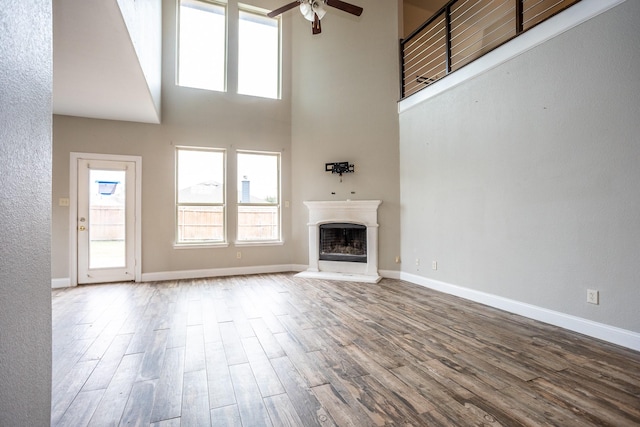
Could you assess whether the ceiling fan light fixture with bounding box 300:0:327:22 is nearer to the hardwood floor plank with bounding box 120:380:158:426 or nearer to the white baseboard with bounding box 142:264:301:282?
the hardwood floor plank with bounding box 120:380:158:426

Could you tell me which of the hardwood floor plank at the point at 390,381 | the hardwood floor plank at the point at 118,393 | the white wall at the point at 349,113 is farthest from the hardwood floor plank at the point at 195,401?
the white wall at the point at 349,113

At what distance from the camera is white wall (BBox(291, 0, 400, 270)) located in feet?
18.0

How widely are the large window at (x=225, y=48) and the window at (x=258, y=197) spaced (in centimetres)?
129

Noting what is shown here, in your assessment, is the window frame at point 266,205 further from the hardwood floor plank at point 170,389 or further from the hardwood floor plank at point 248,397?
the hardwood floor plank at point 248,397

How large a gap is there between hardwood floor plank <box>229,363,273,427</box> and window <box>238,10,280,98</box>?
5.12 metres

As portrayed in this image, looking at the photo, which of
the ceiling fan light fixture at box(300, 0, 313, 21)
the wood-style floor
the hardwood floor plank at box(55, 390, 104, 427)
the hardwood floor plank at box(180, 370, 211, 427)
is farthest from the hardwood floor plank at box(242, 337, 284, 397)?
the ceiling fan light fixture at box(300, 0, 313, 21)

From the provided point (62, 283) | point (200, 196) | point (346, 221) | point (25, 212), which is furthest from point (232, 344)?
point (62, 283)

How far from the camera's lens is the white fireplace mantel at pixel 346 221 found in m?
5.52

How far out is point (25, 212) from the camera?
1.05 meters

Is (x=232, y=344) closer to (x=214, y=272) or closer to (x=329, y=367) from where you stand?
(x=329, y=367)

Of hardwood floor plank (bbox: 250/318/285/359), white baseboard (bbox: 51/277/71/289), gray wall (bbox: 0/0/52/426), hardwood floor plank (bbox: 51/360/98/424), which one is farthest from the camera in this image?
white baseboard (bbox: 51/277/71/289)

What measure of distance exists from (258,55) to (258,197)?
2746 mm

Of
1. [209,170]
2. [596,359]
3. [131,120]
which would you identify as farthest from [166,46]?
[596,359]

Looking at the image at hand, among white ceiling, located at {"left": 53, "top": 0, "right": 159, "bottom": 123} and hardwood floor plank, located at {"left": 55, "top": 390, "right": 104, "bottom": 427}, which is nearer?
hardwood floor plank, located at {"left": 55, "top": 390, "right": 104, "bottom": 427}
